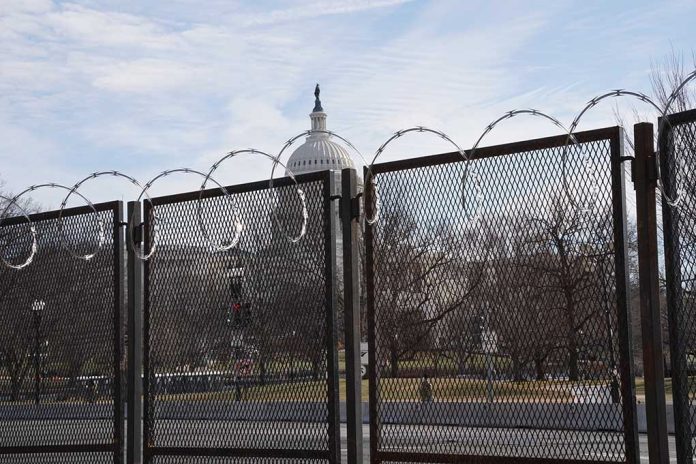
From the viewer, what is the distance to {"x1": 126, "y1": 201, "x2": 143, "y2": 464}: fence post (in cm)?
909

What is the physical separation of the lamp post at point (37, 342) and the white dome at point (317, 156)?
94020 millimetres

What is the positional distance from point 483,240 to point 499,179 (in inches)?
17.3

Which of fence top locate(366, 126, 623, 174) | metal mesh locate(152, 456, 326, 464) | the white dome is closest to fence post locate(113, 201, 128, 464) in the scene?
metal mesh locate(152, 456, 326, 464)

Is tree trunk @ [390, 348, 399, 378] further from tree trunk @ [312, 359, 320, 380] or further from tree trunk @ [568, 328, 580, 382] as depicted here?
tree trunk @ [568, 328, 580, 382]

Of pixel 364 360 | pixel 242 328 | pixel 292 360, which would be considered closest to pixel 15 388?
pixel 242 328

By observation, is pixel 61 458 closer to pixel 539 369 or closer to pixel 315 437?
pixel 315 437

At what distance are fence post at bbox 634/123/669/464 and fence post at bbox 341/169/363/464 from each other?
7.10 feet

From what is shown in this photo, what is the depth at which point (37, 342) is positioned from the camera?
1047cm

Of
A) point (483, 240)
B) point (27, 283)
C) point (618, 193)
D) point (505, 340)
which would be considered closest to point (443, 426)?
point (505, 340)

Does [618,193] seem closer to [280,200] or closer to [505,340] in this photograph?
[505,340]

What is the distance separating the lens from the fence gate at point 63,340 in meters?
9.58

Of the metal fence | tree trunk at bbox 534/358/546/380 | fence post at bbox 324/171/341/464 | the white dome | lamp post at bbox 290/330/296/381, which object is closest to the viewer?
the metal fence

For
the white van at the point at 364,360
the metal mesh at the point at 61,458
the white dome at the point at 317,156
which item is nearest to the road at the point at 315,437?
the metal mesh at the point at 61,458

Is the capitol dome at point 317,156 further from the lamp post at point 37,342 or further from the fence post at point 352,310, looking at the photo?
the fence post at point 352,310
